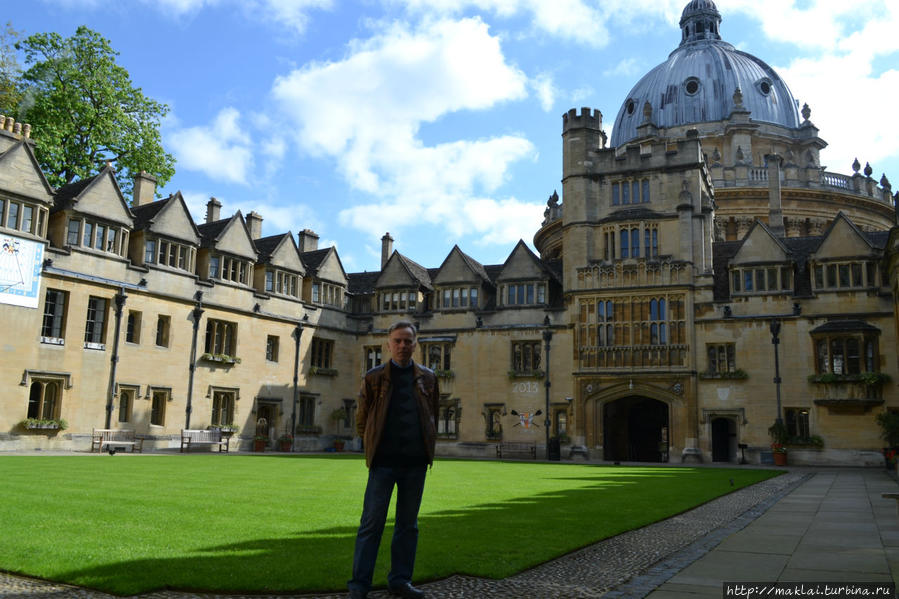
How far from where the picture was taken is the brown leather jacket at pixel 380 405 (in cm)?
673

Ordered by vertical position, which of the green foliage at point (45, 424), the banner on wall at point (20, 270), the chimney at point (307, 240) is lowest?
the green foliage at point (45, 424)

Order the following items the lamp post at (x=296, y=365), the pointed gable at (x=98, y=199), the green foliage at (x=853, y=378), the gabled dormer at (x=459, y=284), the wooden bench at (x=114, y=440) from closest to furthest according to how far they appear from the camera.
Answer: the wooden bench at (x=114, y=440) < the pointed gable at (x=98, y=199) < the green foliage at (x=853, y=378) < the lamp post at (x=296, y=365) < the gabled dormer at (x=459, y=284)

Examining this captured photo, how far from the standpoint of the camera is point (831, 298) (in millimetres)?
37594

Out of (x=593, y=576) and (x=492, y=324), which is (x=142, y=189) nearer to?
(x=492, y=324)

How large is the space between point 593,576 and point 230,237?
1390 inches

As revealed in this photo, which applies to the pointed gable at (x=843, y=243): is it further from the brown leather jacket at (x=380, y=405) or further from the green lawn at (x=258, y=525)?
the brown leather jacket at (x=380, y=405)

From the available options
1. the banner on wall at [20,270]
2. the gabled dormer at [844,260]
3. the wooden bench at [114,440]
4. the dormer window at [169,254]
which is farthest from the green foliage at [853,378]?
the banner on wall at [20,270]

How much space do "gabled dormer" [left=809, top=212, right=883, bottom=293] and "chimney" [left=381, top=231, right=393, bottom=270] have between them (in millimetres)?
26649

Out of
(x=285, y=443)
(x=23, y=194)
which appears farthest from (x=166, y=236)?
(x=285, y=443)

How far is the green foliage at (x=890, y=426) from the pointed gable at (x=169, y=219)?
33234mm

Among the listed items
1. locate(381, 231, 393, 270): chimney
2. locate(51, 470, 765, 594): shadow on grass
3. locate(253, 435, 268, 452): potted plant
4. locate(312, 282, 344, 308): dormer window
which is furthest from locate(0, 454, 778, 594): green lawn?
locate(381, 231, 393, 270): chimney

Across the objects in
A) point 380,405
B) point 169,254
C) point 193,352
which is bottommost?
point 380,405

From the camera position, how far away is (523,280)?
44.1m

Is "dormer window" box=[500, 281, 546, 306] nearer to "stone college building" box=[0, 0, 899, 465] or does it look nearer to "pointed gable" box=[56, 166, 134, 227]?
"stone college building" box=[0, 0, 899, 465]
